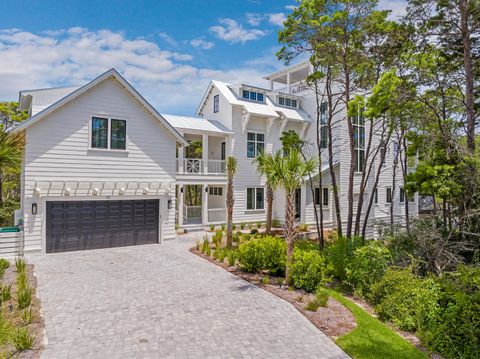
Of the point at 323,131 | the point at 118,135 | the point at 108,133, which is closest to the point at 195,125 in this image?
the point at 118,135

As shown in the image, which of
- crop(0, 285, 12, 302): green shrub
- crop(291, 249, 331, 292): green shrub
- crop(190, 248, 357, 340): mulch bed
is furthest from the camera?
crop(291, 249, 331, 292): green shrub

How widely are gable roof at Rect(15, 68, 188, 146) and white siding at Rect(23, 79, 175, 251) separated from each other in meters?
0.26

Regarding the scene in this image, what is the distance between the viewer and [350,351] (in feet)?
20.8

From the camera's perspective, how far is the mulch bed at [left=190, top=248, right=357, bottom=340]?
24.1ft

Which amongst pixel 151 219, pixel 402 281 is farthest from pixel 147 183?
pixel 402 281

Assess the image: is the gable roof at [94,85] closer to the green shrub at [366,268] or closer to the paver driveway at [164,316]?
the paver driveway at [164,316]

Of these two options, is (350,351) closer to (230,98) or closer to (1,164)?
(1,164)

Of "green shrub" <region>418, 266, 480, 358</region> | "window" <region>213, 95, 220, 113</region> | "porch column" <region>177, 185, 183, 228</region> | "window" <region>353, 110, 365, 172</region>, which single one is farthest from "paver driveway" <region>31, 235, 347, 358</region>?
"window" <region>353, 110, 365, 172</region>

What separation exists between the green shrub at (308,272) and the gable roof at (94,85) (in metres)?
9.62

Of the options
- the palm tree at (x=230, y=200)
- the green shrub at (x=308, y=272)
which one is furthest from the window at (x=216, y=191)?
the green shrub at (x=308, y=272)

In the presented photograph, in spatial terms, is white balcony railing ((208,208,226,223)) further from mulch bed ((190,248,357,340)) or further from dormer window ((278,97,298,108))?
mulch bed ((190,248,357,340))

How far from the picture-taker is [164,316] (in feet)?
24.9

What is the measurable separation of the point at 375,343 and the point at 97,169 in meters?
12.7

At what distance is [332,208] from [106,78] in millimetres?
17475
